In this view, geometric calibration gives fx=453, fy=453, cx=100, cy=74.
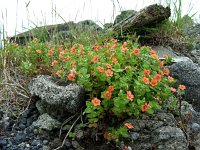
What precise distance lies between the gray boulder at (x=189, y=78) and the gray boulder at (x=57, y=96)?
1344mm

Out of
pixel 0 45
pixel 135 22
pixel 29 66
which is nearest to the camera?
pixel 29 66

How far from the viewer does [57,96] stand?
4105 mm

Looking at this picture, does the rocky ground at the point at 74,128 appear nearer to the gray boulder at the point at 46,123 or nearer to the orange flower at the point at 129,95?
the gray boulder at the point at 46,123

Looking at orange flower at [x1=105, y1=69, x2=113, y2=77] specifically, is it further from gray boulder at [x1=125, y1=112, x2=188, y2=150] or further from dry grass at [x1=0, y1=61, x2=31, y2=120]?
dry grass at [x1=0, y1=61, x2=31, y2=120]

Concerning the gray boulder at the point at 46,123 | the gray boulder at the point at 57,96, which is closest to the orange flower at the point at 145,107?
the gray boulder at the point at 57,96

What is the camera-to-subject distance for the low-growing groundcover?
3877mm

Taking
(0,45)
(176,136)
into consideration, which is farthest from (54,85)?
(0,45)

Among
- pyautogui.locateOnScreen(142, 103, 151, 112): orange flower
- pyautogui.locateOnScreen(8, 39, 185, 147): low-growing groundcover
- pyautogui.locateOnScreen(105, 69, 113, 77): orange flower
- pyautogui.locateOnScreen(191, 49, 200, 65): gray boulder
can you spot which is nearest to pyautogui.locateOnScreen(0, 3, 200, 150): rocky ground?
pyautogui.locateOnScreen(8, 39, 185, 147): low-growing groundcover

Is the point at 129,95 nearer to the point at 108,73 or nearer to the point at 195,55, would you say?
the point at 108,73

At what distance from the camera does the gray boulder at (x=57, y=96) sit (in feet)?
13.4

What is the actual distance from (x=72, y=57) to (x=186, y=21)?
3.49 m

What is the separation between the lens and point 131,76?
4.04 metres

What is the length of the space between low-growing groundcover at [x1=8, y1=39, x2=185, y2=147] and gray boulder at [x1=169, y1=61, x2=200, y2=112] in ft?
1.96

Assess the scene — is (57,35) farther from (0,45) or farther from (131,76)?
(131,76)
